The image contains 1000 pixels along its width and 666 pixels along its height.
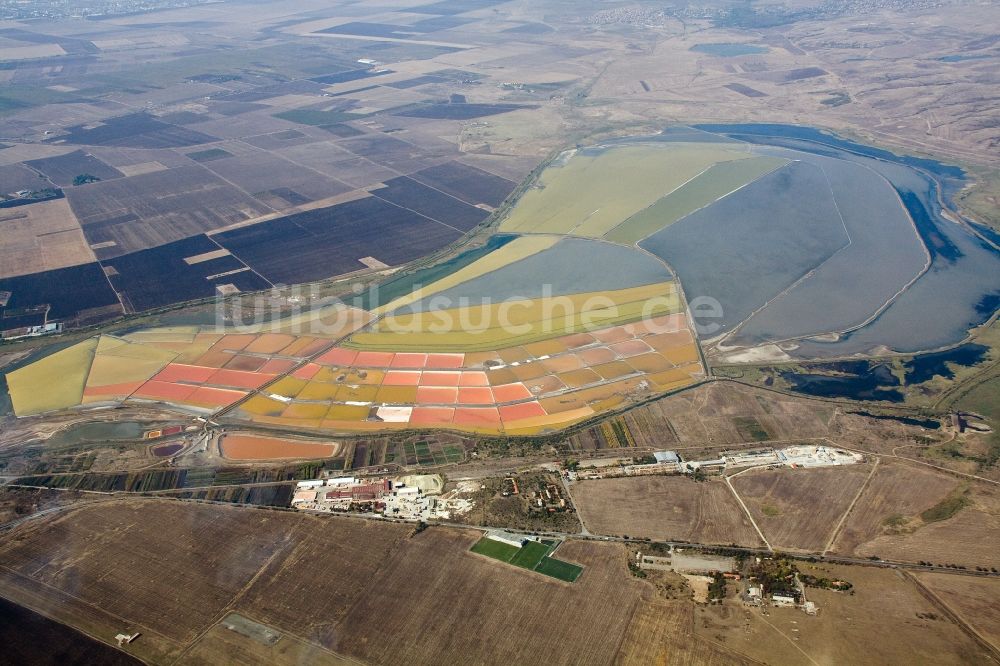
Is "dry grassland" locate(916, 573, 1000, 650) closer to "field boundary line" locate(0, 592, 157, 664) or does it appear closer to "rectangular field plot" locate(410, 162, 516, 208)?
"field boundary line" locate(0, 592, 157, 664)

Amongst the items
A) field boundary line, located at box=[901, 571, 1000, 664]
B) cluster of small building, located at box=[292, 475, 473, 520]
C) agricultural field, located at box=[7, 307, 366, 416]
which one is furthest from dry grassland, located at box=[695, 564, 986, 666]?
agricultural field, located at box=[7, 307, 366, 416]

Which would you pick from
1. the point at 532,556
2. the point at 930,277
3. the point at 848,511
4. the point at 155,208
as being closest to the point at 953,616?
the point at 848,511

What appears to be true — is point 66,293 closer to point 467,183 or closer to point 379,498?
point 379,498

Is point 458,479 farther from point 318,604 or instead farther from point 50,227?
point 50,227

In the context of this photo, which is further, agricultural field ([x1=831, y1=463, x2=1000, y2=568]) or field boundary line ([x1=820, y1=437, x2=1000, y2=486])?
field boundary line ([x1=820, y1=437, x2=1000, y2=486])

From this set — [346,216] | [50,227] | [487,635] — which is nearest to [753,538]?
[487,635]

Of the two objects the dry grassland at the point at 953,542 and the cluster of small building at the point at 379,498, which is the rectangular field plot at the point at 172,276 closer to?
the cluster of small building at the point at 379,498
